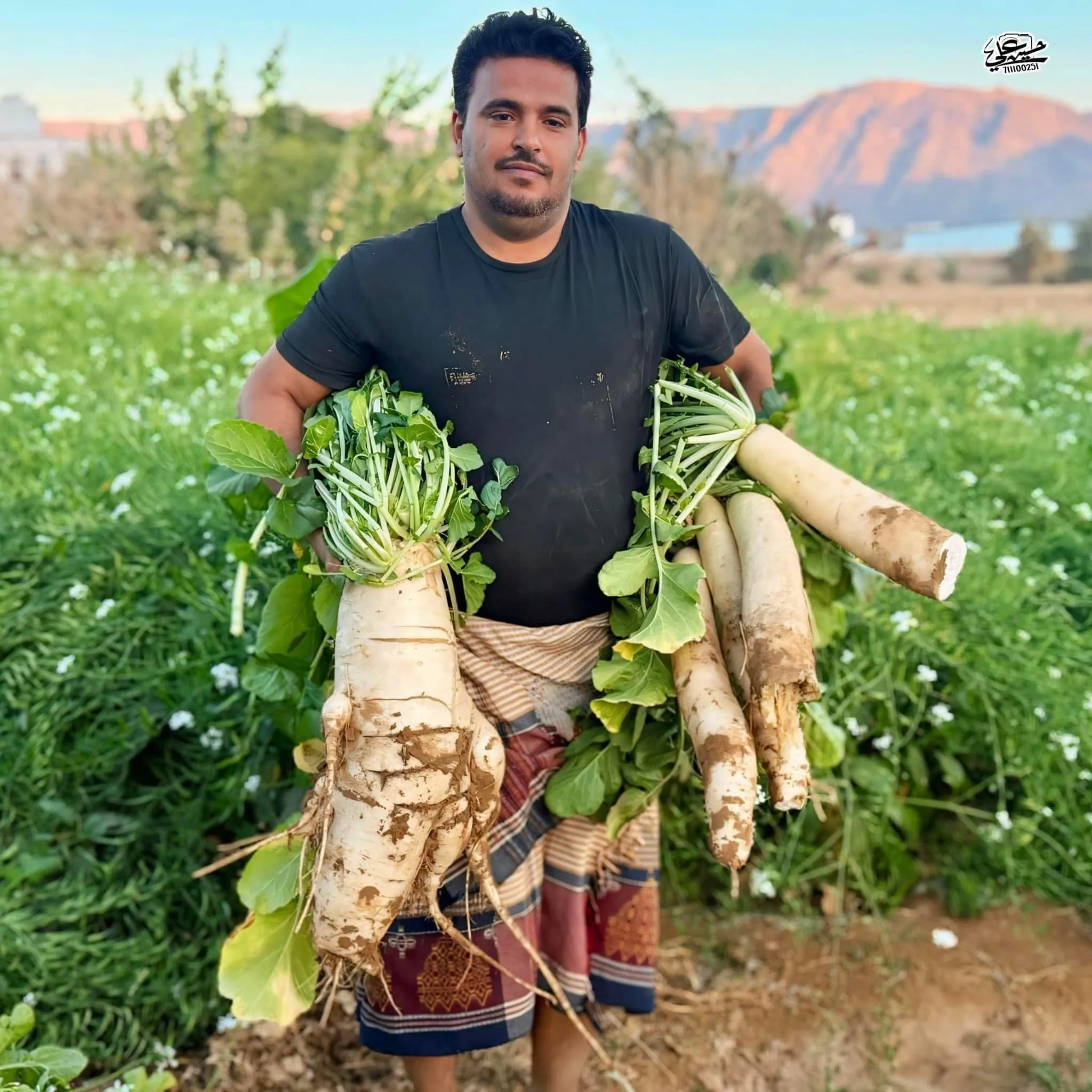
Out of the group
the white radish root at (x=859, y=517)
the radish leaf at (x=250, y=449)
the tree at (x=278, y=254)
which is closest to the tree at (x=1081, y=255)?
the tree at (x=278, y=254)

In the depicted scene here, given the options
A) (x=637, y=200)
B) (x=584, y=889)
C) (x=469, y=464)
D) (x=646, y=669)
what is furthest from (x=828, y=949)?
(x=637, y=200)

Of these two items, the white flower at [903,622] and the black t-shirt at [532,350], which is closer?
the black t-shirt at [532,350]

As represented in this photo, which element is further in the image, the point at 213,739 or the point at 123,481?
the point at 123,481

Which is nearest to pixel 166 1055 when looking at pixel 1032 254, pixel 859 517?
pixel 859 517

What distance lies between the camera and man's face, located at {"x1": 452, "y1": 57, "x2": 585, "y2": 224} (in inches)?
66.4

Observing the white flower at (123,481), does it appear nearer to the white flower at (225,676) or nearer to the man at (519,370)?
the white flower at (225,676)

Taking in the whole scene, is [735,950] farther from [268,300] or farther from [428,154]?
[428,154]

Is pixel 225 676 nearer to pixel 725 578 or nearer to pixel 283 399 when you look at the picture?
pixel 283 399

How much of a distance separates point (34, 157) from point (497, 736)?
13387 millimetres

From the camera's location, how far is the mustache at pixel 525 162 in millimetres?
1683

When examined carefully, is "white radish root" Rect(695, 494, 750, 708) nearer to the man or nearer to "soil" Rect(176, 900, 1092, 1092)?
the man

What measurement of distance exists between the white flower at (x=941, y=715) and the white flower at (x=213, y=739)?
1.76 meters

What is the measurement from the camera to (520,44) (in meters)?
1.69

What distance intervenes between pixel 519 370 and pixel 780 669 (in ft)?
2.01
